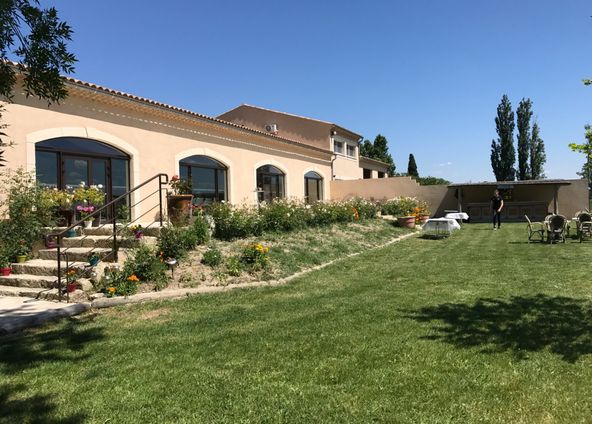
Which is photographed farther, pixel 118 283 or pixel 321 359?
pixel 118 283

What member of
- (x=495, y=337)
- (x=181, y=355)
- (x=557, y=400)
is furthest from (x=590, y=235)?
(x=181, y=355)

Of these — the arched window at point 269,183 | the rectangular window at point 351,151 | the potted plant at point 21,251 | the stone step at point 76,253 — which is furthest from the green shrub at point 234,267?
the rectangular window at point 351,151

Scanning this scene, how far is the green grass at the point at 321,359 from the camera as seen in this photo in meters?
3.01

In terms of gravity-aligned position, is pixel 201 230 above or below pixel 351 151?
below

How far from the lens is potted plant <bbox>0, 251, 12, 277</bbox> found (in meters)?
7.50

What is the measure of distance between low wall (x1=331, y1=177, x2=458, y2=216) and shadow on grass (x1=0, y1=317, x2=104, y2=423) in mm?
20679

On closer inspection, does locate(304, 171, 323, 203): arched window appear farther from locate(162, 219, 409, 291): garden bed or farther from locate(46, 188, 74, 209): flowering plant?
locate(46, 188, 74, 209): flowering plant

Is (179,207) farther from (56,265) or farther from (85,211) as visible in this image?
(56,265)

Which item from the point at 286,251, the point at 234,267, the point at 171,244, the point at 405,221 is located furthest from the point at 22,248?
the point at 405,221

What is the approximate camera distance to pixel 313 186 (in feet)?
76.1

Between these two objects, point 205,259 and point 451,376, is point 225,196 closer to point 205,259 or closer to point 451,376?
point 205,259

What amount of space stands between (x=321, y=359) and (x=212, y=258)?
15.4 ft

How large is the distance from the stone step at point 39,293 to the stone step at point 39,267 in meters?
0.37

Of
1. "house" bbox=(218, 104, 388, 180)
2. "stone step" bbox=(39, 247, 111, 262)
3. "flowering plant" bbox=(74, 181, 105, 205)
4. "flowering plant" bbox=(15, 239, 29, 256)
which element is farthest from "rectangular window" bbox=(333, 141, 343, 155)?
"flowering plant" bbox=(15, 239, 29, 256)
